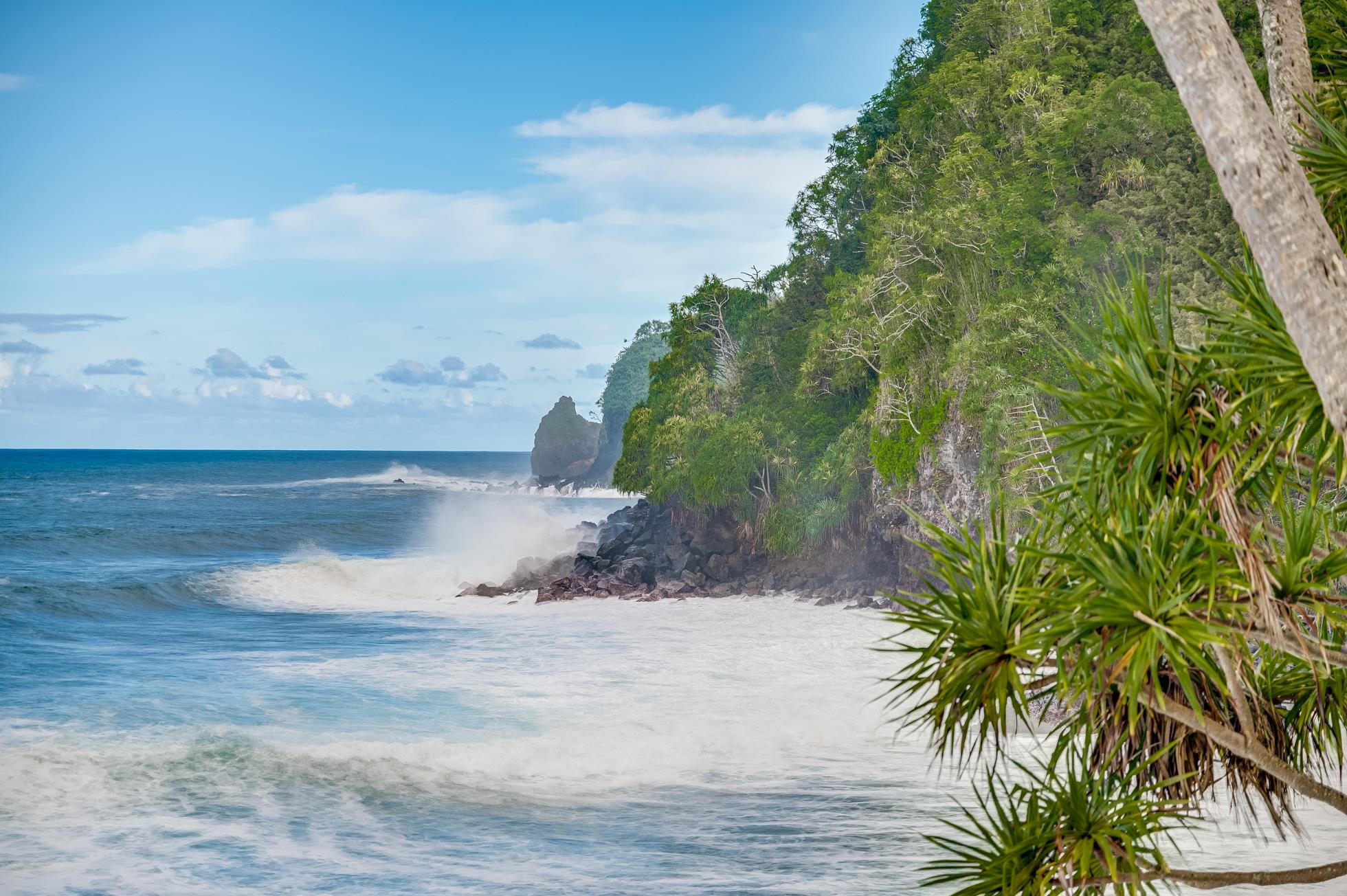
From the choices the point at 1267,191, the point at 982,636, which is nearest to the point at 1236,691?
the point at 982,636

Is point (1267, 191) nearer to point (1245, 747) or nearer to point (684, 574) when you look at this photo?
point (1245, 747)

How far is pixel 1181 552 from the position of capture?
4285 mm

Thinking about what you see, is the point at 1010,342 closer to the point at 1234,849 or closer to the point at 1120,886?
the point at 1234,849

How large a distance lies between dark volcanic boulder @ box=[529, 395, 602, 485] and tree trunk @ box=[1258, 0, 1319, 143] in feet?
293

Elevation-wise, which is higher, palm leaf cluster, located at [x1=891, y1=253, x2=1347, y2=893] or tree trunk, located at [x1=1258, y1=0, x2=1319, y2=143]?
tree trunk, located at [x1=1258, y1=0, x2=1319, y2=143]

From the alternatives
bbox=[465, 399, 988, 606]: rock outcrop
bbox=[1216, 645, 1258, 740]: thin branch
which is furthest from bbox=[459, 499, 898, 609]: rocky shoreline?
bbox=[1216, 645, 1258, 740]: thin branch

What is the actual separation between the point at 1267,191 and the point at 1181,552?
1.38 meters

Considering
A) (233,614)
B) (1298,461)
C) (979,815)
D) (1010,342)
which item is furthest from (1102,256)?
(233,614)

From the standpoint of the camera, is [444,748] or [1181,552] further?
[444,748]

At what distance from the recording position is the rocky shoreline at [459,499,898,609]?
25.3 metres

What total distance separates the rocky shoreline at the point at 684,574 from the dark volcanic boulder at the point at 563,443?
205ft

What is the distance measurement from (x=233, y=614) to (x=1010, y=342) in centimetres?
1777

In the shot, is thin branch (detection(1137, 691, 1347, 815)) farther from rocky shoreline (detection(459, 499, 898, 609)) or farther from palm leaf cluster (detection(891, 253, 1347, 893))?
rocky shoreline (detection(459, 499, 898, 609))

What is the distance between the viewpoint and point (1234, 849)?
8.92m
